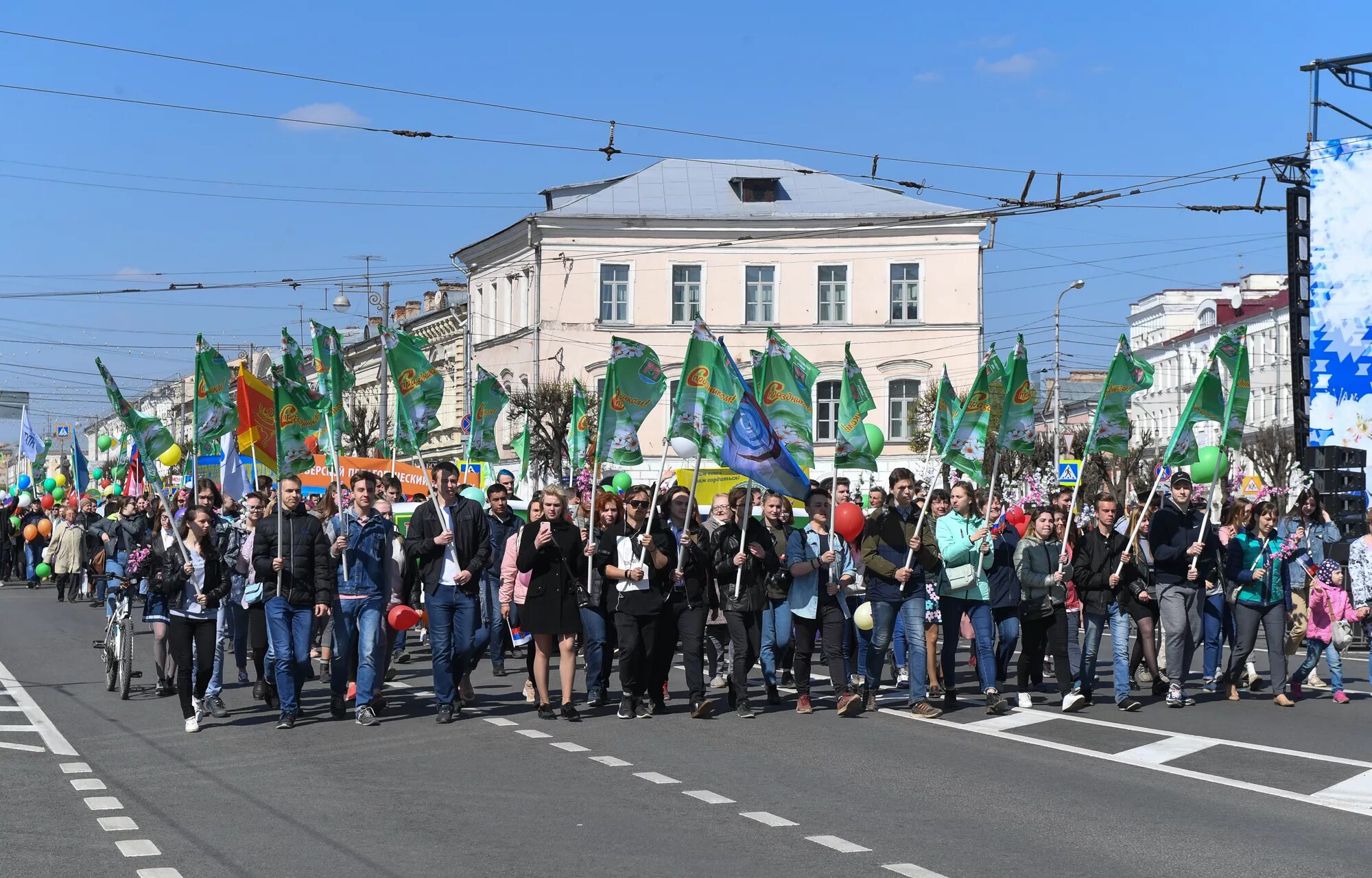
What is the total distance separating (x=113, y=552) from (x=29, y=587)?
58.7 ft

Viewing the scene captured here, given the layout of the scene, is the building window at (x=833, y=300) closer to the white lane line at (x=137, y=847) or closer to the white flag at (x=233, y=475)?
the white flag at (x=233, y=475)

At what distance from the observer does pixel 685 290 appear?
59.8 meters

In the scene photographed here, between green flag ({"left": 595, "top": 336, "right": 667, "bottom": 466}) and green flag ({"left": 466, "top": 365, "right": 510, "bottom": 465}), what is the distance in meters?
10.5

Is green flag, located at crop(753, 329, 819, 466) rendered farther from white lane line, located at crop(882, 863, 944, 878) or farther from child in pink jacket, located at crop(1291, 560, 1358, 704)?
white lane line, located at crop(882, 863, 944, 878)

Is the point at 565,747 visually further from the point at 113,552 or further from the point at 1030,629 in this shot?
the point at 113,552

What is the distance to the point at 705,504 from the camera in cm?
3027

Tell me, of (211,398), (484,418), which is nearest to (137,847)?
(211,398)

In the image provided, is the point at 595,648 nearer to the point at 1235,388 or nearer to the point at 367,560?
the point at 367,560

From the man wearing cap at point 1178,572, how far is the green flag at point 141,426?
8.54 metres

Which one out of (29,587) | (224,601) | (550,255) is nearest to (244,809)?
(224,601)

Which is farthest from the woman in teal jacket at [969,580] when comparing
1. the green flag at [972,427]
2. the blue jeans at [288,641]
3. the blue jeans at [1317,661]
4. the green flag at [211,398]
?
the green flag at [211,398]

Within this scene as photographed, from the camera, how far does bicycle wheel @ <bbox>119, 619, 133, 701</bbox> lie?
15.3m

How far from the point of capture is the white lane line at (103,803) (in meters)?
9.74

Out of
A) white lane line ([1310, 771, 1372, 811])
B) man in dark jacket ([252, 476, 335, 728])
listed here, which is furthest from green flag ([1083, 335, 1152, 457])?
man in dark jacket ([252, 476, 335, 728])
